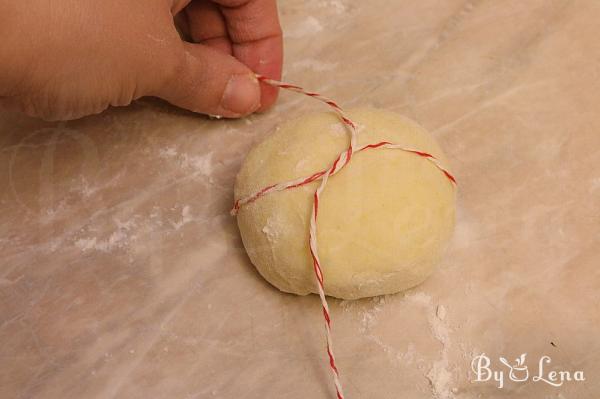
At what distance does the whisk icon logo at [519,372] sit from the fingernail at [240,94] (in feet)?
2.28

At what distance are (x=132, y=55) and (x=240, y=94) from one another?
0.31 m

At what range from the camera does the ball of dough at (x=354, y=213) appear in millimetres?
1069

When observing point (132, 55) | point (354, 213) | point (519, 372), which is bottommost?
point (519, 372)

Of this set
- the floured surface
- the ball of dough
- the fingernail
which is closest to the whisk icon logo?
the floured surface

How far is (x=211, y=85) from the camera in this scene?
4.17 feet

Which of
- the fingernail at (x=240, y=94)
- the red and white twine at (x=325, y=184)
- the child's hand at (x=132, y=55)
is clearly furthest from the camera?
the fingernail at (x=240, y=94)

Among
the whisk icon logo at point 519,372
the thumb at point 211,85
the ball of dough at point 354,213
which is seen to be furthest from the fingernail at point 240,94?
the whisk icon logo at point 519,372

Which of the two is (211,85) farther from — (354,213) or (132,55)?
(354,213)

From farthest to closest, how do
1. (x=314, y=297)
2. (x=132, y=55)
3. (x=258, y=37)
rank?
(x=258, y=37)
(x=314, y=297)
(x=132, y=55)

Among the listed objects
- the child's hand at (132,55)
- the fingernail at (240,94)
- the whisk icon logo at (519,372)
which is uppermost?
the child's hand at (132,55)

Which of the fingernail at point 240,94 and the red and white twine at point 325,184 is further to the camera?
the fingernail at point 240,94

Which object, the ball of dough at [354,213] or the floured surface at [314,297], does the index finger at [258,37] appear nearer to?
the floured surface at [314,297]

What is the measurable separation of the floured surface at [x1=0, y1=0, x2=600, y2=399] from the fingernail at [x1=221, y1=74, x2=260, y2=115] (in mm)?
88

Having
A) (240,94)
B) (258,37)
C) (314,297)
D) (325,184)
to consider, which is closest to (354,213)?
(325,184)
